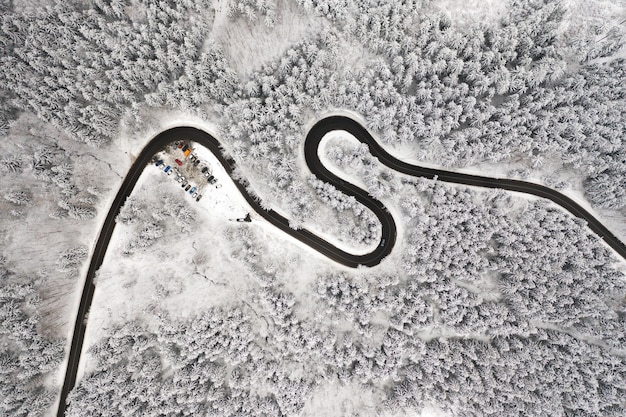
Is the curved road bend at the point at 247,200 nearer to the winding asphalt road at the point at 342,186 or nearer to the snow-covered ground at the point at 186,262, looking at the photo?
the winding asphalt road at the point at 342,186

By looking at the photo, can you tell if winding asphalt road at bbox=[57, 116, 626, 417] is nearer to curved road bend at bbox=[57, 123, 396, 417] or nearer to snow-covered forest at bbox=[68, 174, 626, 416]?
curved road bend at bbox=[57, 123, 396, 417]

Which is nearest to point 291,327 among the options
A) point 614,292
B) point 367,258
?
point 367,258

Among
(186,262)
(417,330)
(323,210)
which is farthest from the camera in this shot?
(323,210)

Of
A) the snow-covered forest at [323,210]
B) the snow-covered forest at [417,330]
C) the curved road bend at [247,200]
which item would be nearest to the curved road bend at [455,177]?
the snow-covered forest at [323,210]

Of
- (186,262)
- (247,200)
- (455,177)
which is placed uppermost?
(455,177)

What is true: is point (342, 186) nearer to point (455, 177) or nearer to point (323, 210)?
point (323, 210)

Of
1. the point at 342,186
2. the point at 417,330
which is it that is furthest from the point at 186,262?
the point at 417,330

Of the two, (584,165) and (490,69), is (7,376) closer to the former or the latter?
(490,69)

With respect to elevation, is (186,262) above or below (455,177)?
below
